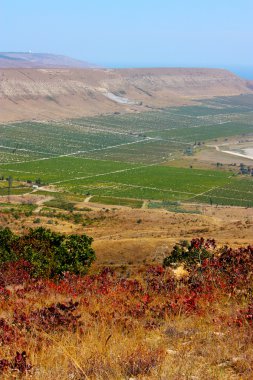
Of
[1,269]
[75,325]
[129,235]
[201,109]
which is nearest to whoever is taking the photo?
[75,325]

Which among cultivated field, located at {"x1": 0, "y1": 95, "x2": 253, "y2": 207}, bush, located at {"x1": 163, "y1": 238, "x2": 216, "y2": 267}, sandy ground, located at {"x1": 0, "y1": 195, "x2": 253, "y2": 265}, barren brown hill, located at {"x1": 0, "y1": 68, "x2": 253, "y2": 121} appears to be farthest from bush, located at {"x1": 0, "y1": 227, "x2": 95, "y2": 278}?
barren brown hill, located at {"x1": 0, "y1": 68, "x2": 253, "y2": 121}

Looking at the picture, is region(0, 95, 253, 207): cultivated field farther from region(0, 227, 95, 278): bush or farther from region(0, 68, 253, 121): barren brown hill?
region(0, 227, 95, 278): bush

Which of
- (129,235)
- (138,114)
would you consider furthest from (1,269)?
A: (138,114)

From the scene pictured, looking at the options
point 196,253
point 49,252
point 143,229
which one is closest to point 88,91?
point 143,229

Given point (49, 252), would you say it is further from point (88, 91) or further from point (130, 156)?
point (88, 91)

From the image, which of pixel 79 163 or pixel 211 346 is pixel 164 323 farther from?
pixel 79 163
